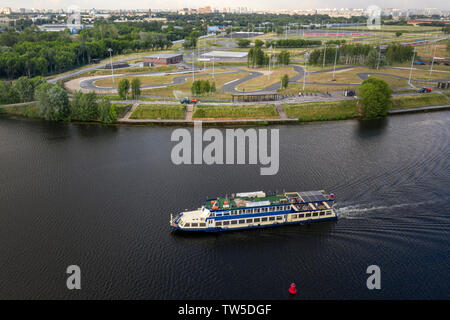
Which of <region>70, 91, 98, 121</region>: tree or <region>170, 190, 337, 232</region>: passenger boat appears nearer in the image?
<region>170, 190, 337, 232</region>: passenger boat

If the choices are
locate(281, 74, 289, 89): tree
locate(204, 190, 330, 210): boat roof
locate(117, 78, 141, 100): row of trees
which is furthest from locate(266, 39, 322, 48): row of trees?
locate(204, 190, 330, 210): boat roof

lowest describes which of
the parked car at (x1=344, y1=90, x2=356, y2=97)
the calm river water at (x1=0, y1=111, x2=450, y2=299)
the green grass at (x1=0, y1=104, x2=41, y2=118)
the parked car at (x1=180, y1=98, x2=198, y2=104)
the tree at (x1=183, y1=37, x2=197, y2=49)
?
the calm river water at (x1=0, y1=111, x2=450, y2=299)

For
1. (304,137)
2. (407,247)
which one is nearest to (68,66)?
(304,137)

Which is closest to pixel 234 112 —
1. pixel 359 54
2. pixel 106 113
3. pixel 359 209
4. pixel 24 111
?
pixel 106 113

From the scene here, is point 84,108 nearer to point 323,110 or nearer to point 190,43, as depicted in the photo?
point 323,110

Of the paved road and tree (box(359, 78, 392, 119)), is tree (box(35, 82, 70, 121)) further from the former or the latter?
tree (box(359, 78, 392, 119))

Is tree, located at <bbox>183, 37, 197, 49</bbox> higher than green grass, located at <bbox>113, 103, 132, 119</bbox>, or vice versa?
tree, located at <bbox>183, 37, 197, 49</bbox>
